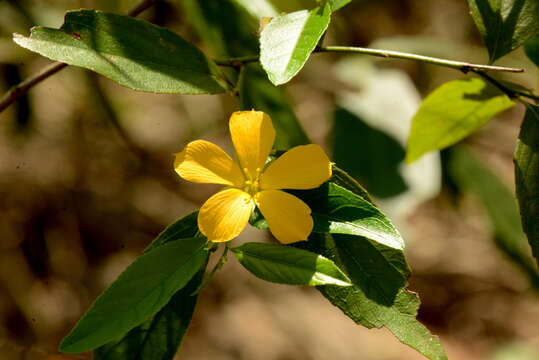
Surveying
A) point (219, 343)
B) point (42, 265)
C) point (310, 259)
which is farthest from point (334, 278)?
point (42, 265)

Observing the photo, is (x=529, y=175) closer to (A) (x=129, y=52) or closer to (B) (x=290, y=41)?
(B) (x=290, y=41)

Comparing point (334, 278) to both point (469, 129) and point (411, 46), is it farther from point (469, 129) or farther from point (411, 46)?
point (411, 46)

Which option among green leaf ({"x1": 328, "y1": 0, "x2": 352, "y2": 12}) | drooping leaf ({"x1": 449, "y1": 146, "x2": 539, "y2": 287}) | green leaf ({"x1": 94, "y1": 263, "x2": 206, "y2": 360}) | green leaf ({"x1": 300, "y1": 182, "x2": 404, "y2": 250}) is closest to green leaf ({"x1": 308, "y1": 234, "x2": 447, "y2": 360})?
green leaf ({"x1": 300, "y1": 182, "x2": 404, "y2": 250})

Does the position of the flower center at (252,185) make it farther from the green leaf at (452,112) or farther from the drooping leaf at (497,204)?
the drooping leaf at (497,204)

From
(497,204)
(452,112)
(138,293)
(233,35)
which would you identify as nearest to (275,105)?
(233,35)

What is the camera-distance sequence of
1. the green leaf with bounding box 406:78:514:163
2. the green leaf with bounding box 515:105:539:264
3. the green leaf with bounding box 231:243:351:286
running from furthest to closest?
the green leaf with bounding box 406:78:514:163 < the green leaf with bounding box 515:105:539:264 < the green leaf with bounding box 231:243:351:286

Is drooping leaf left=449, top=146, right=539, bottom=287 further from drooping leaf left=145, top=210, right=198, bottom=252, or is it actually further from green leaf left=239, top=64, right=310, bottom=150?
drooping leaf left=145, top=210, right=198, bottom=252

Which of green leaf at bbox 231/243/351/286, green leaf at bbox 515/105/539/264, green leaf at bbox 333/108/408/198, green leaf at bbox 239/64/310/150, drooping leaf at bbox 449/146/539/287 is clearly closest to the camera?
green leaf at bbox 231/243/351/286
